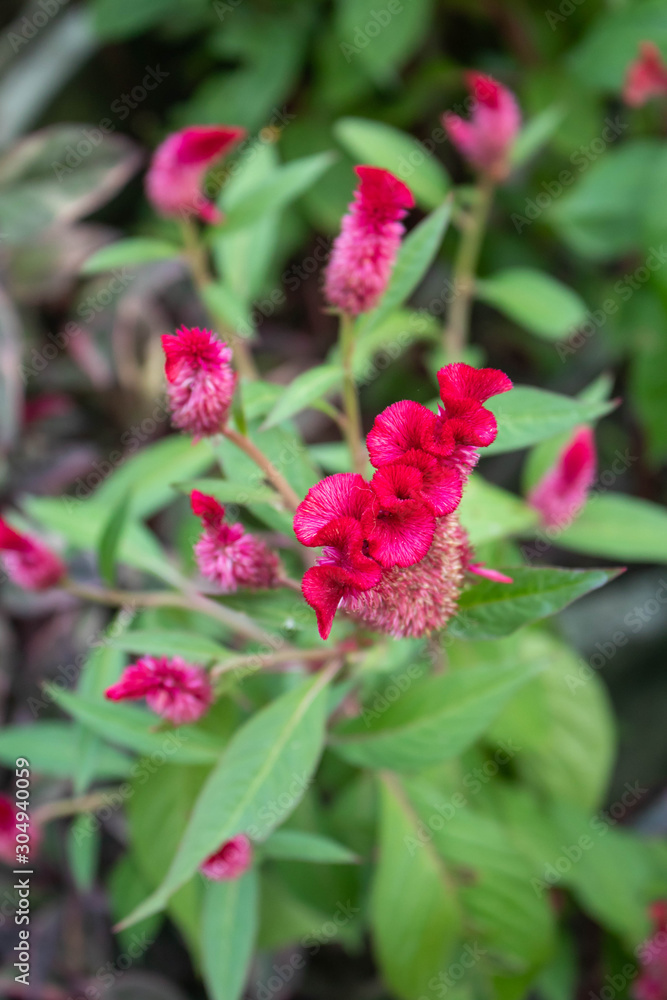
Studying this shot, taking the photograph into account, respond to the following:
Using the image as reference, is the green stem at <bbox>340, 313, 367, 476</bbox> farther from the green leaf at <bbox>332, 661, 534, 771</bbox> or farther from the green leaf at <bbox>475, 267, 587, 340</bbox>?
the green leaf at <bbox>475, 267, 587, 340</bbox>

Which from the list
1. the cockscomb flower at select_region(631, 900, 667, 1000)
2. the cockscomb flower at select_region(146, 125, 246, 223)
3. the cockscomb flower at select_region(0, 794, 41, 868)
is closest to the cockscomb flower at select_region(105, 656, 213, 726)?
the cockscomb flower at select_region(0, 794, 41, 868)

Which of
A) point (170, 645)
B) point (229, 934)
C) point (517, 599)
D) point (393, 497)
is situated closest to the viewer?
point (393, 497)

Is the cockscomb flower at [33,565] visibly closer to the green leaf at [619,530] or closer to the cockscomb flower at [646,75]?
the green leaf at [619,530]

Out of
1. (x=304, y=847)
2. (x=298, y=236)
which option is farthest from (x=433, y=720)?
(x=298, y=236)

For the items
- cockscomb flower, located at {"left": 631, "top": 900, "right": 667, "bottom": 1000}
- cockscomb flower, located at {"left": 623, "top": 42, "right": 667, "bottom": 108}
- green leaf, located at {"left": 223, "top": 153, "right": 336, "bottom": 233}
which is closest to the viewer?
green leaf, located at {"left": 223, "top": 153, "right": 336, "bottom": 233}

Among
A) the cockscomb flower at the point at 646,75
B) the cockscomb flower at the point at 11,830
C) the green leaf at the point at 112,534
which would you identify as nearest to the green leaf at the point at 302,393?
the green leaf at the point at 112,534

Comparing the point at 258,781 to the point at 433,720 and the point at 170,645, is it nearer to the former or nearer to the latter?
the point at 170,645
